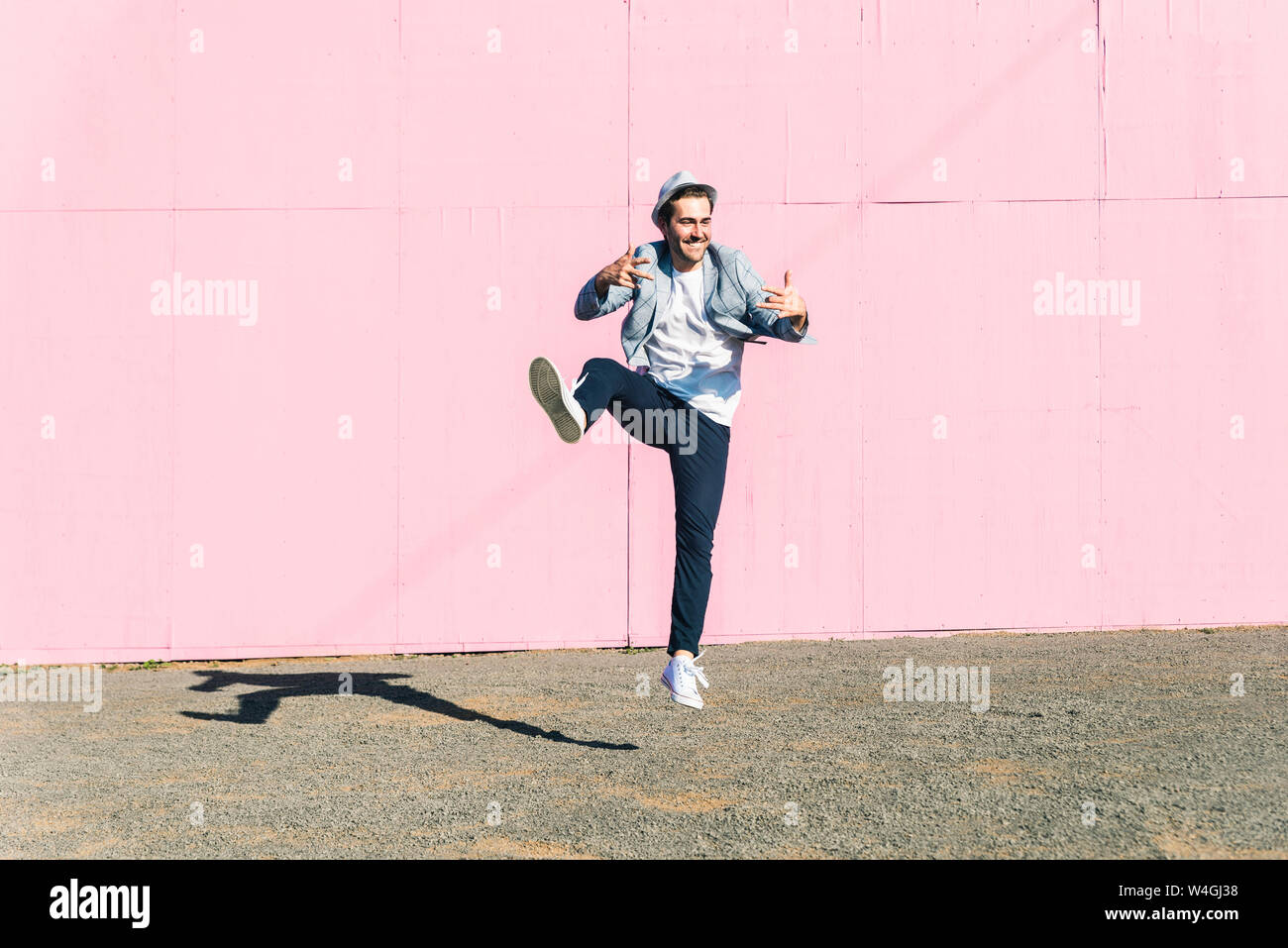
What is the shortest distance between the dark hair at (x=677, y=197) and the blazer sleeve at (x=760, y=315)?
302mm

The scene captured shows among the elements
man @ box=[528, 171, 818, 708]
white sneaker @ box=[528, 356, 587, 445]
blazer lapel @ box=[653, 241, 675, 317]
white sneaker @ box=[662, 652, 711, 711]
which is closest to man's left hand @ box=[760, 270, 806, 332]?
man @ box=[528, 171, 818, 708]

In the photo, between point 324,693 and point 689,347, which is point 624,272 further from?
point 324,693

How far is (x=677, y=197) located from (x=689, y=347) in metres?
0.62

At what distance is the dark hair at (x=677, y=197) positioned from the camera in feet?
15.8

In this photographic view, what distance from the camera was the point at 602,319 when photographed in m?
8.31

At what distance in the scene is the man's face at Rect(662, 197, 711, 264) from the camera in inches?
191

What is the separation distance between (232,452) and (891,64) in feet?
17.8

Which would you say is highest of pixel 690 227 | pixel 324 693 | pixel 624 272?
pixel 690 227

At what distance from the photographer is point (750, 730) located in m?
5.32

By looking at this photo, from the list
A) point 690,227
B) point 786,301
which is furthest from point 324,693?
point 786,301

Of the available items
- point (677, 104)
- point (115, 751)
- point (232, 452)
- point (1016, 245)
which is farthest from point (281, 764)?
point (1016, 245)

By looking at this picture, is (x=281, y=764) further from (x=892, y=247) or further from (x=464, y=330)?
(x=892, y=247)

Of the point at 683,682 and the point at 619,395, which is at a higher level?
the point at 619,395

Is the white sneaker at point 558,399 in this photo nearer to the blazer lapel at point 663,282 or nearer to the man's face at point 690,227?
the blazer lapel at point 663,282
